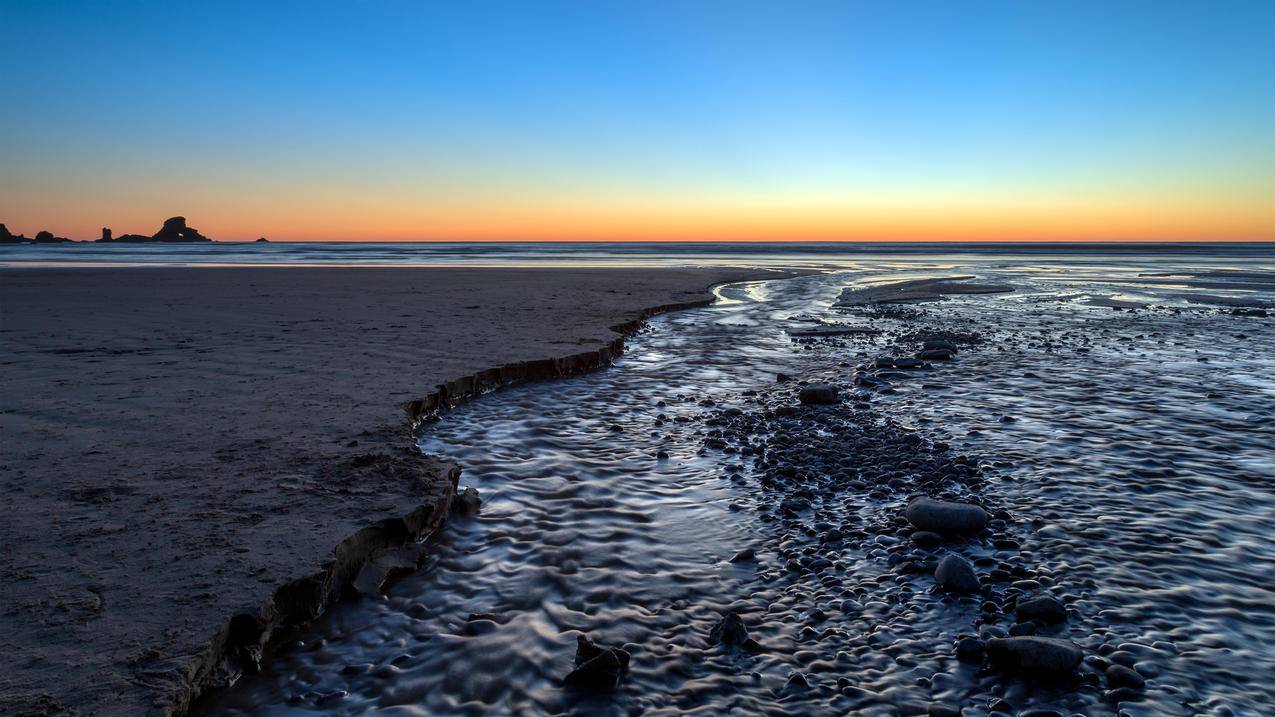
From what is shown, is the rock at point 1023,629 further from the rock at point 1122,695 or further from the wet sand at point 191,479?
the wet sand at point 191,479

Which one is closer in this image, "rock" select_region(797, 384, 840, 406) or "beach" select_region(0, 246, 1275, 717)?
"beach" select_region(0, 246, 1275, 717)

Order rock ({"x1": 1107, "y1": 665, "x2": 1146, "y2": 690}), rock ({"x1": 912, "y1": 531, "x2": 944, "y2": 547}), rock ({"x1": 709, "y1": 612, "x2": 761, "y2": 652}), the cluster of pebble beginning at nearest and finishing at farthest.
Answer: rock ({"x1": 1107, "y1": 665, "x2": 1146, "y2": 690})
the cluster of pebble
rock ({"x1": 709, "y1": 612, "x2": 761, "y2": 652})
rock ({"x1": 912, "y1": 531, "x2": 944, "y2": 547})

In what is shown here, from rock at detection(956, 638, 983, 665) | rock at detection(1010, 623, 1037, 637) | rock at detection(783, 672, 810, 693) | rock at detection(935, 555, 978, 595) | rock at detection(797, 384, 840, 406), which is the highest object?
rock at detection(797, 384, 840, 406)

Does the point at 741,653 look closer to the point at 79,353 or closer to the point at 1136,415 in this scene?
the point at 1136,415

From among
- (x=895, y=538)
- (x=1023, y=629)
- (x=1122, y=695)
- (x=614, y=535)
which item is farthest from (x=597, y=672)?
(x=895, y=538)

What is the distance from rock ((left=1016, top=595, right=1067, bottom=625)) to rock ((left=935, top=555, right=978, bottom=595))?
319mm

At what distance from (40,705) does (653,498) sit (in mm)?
3984

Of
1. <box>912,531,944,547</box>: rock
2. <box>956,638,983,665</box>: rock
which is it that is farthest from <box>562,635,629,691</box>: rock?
<box>912,531,944,547</box>: rock

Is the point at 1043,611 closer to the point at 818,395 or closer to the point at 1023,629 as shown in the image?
the point at 1023,629

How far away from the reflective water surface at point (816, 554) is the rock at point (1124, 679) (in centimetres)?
4

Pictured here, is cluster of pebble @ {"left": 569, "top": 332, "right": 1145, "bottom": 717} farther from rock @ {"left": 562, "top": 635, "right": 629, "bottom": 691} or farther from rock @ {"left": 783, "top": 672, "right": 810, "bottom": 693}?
rock @ {"left": 562, "top": 635, "right": 629, "bottom": 691}

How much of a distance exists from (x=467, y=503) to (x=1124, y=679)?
427 cm

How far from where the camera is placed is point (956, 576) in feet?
14.1

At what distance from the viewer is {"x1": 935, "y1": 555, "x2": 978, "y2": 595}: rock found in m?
4.28
